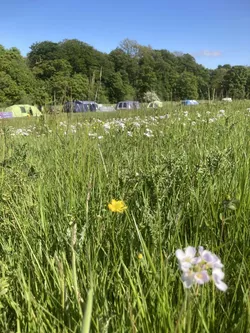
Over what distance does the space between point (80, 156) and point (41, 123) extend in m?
2.14

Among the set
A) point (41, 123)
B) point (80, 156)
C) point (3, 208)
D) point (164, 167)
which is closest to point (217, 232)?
point (164, 167)

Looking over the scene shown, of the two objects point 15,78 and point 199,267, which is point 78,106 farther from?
point 15,78

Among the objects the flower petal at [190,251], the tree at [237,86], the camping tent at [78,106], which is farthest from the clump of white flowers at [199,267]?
the tree at [237,86]


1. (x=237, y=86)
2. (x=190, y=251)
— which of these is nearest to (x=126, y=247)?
(x=190, y=251)

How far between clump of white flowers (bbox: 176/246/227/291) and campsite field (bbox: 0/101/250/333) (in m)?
0.06

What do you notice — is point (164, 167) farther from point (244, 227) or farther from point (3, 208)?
point (3, 208)

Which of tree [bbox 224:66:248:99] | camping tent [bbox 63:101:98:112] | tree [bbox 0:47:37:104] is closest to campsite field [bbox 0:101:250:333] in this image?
camping tent [bbox 63:101:98:112]

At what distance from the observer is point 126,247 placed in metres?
1.13

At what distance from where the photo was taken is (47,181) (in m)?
1.84

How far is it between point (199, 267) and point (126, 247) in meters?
0.63

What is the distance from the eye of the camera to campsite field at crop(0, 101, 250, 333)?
2.53 ft

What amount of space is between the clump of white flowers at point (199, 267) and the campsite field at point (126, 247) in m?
0.06

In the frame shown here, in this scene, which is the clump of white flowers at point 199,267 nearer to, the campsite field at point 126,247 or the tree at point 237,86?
the campsite field at point 126,247

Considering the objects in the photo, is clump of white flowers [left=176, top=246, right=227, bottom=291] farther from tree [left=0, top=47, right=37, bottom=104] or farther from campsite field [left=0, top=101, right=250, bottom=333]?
tree [left=0, top=47, right=37, bottom=104]
